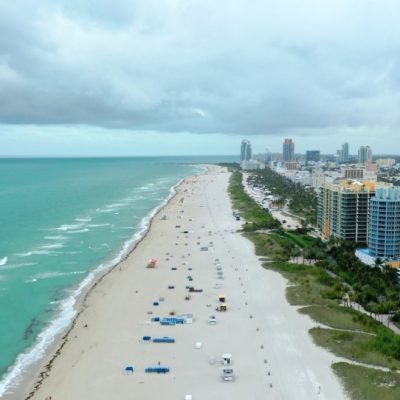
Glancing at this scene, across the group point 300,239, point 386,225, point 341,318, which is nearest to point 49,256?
point 300,239

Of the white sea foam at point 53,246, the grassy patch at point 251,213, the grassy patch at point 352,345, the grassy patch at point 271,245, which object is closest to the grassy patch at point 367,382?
the grassy patch at point 352,345

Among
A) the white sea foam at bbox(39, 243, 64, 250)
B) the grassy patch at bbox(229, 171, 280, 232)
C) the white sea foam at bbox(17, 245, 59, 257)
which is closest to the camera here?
the white sea foam at bbox(17, 245, 59, 257)

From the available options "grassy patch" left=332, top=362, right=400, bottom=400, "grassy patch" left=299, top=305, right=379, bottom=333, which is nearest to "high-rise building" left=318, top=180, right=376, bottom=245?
"grassy patch" left=299, top=305, right=379, bottom=333

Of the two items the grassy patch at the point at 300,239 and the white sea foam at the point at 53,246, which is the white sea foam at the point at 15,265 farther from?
the grassy patch at the point at 300,239

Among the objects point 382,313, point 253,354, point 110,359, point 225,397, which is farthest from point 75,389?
point 382,313

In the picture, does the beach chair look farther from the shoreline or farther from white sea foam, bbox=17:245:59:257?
white sea foam, bbox=17:245:59:257

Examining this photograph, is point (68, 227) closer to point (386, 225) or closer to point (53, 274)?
point (53, 274)

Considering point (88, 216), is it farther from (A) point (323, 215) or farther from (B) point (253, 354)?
(B) point (253, 354)
